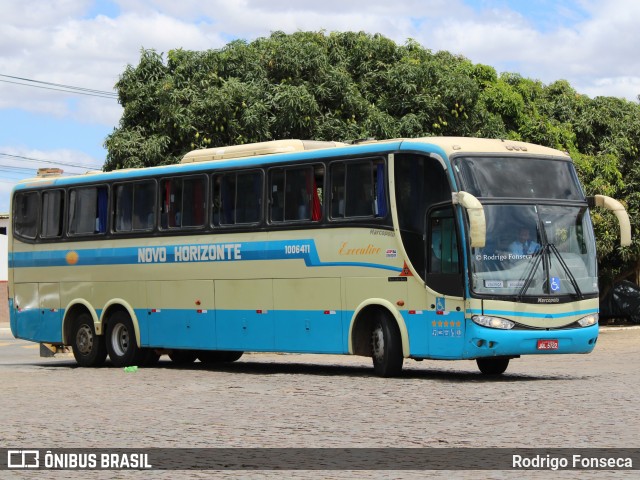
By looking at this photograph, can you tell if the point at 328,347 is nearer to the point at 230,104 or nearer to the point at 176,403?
the point at 176,403

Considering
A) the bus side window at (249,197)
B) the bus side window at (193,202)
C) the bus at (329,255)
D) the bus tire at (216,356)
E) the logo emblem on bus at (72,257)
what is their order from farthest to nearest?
1. the bus tire at (216,356)
2. the logo emblem on bus at (72,257)
3. the bus side window at (193,202)
4. the bus side window at (249,197)
5. the bus at (329,255)

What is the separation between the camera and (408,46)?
39906mm

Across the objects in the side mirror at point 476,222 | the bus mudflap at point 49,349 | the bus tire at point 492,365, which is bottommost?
the bus tire at point 492,365

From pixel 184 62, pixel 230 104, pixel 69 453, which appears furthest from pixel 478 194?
pixel 184 62

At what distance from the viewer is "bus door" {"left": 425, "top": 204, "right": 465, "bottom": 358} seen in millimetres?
19688

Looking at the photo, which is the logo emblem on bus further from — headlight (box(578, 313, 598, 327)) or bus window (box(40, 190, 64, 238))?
headlight (box(578, 313, 598, 327))

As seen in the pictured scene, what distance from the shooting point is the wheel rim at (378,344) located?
21.0 m

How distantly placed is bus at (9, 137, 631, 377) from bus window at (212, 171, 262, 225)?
0.10 feet

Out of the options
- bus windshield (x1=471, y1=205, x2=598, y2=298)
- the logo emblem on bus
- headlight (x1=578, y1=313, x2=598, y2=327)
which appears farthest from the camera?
the logo emblem on bus

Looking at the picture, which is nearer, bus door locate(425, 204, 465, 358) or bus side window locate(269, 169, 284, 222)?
bus door locate(425, 204, 465, 358)

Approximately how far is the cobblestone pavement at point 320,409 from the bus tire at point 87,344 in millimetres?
1522

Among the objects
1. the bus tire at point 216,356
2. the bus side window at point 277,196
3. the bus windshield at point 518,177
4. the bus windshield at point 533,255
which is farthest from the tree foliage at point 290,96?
the bus windshield at point 533,255

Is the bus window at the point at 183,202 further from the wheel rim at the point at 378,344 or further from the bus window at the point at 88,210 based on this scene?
the wheel rim at the point at 378,344

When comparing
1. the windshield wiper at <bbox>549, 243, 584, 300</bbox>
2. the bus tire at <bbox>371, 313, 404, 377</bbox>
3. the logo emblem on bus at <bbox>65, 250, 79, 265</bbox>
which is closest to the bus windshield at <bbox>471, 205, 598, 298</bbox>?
the windshield wiper at <bbox>549, 243, 584, 300</bbox>
